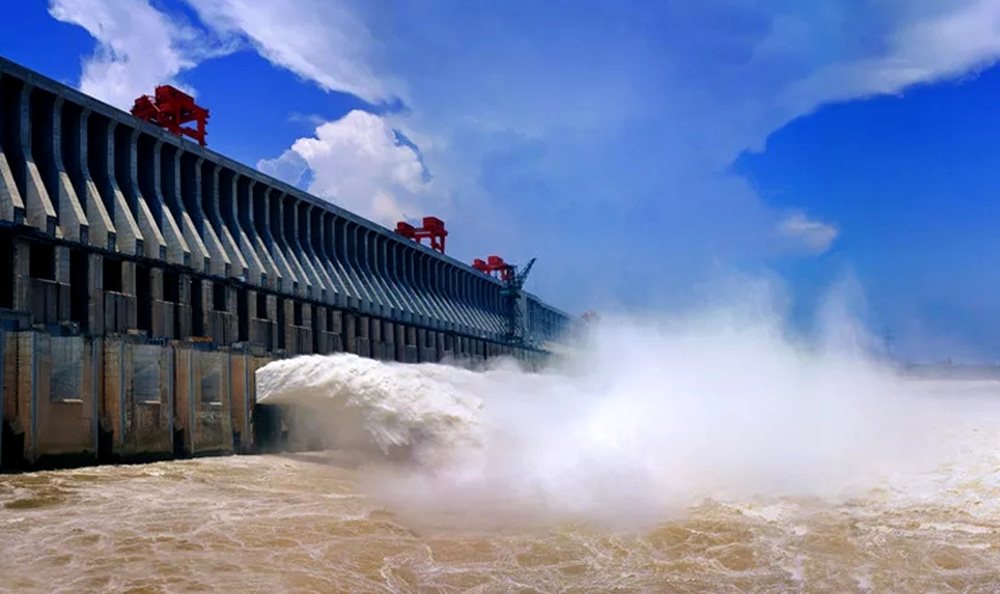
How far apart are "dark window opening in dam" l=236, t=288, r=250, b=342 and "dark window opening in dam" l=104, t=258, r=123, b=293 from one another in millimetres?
6977

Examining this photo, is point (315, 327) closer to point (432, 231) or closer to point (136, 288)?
point (136, 288)

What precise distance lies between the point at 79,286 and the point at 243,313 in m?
9.33

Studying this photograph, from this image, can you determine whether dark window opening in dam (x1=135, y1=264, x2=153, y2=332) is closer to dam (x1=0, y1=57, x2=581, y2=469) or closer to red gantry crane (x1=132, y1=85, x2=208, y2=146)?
dam (x1=0, y1=57, x2=581, y2=469)

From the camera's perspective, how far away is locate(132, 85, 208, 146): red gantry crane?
39.2 m

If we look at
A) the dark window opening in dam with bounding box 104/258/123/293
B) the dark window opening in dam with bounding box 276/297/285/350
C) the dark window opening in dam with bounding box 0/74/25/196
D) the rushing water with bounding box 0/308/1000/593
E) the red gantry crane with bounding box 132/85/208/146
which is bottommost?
the rushing water with bounding box 0/308/1000/593

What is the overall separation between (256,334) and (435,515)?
20.3 metres

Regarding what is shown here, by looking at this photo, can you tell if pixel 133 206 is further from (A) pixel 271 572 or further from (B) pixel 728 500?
(B) pixel 728 500

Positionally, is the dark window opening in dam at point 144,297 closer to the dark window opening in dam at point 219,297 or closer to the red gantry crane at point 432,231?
the dark window opening in dam at point 219,297

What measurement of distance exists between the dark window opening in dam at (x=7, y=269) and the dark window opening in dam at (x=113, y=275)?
13.1ft

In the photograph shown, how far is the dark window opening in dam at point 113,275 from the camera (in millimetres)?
27219

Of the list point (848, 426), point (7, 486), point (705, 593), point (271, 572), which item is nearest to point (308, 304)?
point (7, 486)

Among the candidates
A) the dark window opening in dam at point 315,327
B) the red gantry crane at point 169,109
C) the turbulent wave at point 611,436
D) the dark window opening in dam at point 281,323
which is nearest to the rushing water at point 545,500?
the turbulent wave at point 611,436

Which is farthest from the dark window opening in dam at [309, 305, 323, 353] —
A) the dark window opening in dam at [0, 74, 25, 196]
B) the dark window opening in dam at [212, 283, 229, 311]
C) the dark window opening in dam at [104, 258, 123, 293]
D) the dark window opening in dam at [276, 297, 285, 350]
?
the dark window opening in dam at [0, 74, 25, 196]

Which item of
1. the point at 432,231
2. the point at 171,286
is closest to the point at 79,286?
the point at 171,286
